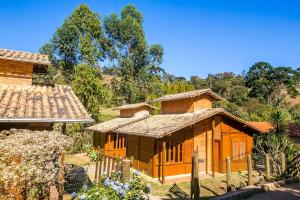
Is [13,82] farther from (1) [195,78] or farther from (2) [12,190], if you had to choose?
(1) [195,78]

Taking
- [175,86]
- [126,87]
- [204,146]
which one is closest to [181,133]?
[204,146]

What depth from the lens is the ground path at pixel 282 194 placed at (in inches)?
401

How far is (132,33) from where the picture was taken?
A: 43.9 metres

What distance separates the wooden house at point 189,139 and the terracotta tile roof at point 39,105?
264 inches

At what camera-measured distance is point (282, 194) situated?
1079 centimetres

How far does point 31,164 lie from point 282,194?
32.1ft

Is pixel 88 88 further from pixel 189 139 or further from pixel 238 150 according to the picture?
pixel 238 150

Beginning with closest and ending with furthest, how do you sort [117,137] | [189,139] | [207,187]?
1. [207,187]
2. [189,139]
3. [117,137]

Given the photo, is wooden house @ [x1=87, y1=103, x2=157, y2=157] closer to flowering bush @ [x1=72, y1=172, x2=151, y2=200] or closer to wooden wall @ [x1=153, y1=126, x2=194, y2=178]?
wooden wall @ [x1=153, y1=126, x2=194, y2=178]

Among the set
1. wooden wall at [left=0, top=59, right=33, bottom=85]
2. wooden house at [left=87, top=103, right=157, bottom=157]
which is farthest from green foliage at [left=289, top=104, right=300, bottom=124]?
wooden wall at [left=0, top=59, right=33, bottom=85]

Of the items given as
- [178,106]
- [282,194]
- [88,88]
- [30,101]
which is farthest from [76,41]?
[282,194]

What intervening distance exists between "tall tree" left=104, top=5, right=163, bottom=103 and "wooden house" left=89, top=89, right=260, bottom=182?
20325 mm

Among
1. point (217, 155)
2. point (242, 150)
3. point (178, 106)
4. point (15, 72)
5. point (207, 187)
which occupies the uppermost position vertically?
point (15, 72)

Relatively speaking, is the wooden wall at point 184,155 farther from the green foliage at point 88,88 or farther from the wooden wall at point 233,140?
the green foliage at point 88,88
